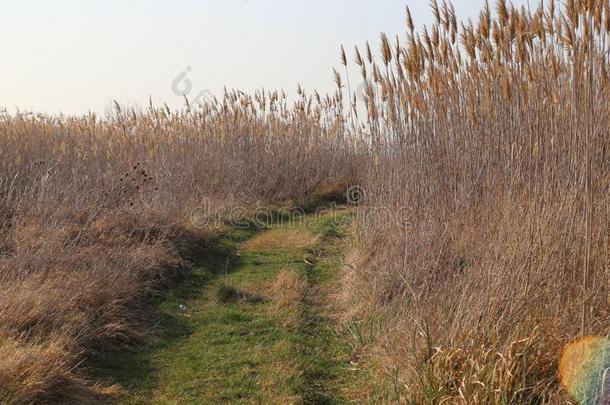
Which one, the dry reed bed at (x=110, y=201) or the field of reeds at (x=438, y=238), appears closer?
the field of reeds at (x=438, y=238)

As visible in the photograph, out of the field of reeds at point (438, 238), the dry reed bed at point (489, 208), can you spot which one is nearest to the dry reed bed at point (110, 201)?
the field of reeds at point (438, 238)

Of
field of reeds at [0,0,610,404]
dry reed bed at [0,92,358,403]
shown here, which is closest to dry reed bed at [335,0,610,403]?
field of reeds at [0,0,610,404]

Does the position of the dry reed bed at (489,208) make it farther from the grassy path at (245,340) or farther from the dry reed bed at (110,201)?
the dry reed bed at (110,201)

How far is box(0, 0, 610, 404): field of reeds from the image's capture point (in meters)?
3.76

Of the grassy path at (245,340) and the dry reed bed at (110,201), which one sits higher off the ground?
the dry reed bed at (110,201)

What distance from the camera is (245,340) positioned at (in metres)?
5.41

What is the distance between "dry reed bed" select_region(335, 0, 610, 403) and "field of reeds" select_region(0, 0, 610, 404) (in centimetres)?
1

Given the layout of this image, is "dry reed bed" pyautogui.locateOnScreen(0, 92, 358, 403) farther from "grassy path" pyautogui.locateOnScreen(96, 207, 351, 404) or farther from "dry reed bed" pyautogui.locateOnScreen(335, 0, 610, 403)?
"dry reed bed" pyautogui.locateOnScreen(335, 0, 610, 403)

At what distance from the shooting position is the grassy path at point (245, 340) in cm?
442

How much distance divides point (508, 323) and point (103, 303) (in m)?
3.20

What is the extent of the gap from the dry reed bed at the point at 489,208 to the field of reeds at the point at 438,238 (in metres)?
0.01

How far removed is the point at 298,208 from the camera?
40.2 ft

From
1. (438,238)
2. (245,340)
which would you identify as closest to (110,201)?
(245,340)

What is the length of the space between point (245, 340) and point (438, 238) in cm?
163
